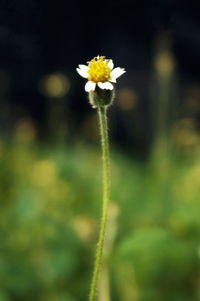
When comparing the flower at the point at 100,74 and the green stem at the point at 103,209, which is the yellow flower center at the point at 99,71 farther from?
the green stem at the point at 103,209

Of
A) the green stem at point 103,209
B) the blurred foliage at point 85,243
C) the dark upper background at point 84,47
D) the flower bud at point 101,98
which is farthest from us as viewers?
the dark upper background at point 84,47

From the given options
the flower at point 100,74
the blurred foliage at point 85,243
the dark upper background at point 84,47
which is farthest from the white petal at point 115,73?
the dark upper background at point 84,47

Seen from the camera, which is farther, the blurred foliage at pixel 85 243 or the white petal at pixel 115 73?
the blurred foliage at pixel 85 243

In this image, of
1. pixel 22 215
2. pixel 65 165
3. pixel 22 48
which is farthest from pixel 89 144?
pixel 22 215

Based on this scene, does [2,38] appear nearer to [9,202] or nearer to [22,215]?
[9,202]

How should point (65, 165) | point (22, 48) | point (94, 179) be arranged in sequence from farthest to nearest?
point (22, 48), point (94, 179), point (65, 165)
